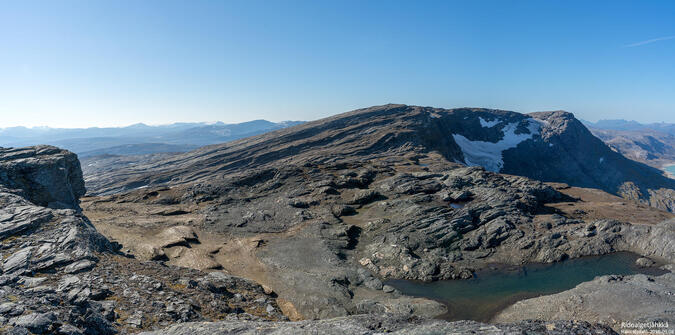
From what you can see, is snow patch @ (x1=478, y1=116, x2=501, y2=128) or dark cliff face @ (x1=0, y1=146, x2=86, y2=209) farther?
snow patch @ (x1=478, y1=116, x2=501, y2=128)

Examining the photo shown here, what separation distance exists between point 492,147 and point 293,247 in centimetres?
16044

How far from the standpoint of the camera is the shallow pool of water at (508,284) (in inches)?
1046

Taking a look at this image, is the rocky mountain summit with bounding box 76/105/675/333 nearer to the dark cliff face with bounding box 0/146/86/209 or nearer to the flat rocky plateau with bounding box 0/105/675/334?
the flat rocky plateau with bounding box 0/105/675/334

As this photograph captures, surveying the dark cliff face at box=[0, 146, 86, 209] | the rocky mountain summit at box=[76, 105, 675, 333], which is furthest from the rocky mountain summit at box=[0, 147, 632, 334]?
the dark cliff face at box=[0, 146, 86, 209]

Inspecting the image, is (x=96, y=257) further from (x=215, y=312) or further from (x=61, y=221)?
(x=215, y=312)

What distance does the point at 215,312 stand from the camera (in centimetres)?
1852

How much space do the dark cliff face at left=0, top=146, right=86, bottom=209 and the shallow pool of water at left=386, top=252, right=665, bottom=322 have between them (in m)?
40.5

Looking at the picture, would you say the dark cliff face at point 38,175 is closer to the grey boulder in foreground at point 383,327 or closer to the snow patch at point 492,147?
the grey boulder in foreground at point 383,327

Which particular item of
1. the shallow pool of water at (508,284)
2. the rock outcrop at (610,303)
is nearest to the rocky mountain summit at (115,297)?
the shallow pool of water at (508,284)

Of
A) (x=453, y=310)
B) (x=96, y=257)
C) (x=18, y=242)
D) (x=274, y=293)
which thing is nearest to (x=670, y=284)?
(x=453, y=310)

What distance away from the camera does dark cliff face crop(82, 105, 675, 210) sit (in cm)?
12519

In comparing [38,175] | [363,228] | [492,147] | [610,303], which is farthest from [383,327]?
[492,147]

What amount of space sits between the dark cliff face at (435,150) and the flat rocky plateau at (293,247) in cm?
4826

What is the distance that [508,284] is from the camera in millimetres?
30469
